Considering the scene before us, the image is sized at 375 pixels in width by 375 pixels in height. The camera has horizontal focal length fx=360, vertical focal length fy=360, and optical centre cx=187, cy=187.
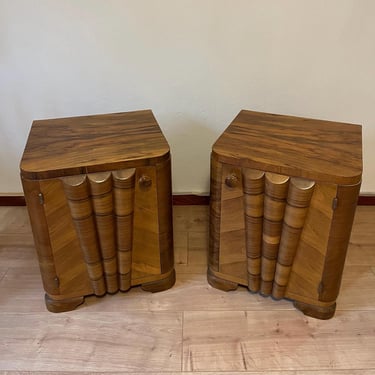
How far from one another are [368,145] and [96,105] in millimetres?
1186

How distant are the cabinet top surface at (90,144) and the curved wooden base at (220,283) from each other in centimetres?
49

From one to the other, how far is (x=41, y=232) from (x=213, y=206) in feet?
1.69

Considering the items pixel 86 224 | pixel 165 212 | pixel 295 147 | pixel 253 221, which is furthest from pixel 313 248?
pixel 86 224

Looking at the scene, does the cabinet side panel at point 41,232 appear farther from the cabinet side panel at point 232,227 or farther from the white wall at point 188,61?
the white wall at point 188,61

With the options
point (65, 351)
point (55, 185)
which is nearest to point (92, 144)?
point (55, 185)

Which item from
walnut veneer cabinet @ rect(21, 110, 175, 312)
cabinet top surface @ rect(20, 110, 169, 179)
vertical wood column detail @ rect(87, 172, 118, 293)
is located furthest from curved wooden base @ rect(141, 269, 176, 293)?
cabinet top surface @ rect(20, 110, 169, 179)

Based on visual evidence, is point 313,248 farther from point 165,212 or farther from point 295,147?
point 165,212

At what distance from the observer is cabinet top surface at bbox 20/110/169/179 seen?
38.2 inches

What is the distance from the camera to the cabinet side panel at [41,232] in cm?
98

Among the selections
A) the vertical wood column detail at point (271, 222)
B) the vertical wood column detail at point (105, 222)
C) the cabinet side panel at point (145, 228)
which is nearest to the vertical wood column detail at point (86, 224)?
the vertical wood column detail at point (105, 222)

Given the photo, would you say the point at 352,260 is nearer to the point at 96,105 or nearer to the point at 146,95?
the point at 146,95

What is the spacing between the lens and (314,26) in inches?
52.7

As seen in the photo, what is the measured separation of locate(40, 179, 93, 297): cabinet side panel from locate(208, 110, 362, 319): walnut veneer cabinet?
428mm

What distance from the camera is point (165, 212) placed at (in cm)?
111
